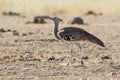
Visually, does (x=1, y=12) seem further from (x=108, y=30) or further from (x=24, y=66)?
(x=24, y=66)

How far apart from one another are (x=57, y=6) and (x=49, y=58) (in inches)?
802

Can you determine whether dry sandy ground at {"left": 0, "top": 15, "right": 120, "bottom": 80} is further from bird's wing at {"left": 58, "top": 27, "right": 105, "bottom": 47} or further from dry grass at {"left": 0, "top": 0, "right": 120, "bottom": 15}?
dry grass at {"left": 0, "top": 0, "right": 120, "bottom": 15}

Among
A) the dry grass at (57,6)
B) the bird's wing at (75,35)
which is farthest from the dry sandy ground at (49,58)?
the dry grass at (57,6)

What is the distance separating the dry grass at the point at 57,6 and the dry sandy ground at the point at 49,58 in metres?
11.5

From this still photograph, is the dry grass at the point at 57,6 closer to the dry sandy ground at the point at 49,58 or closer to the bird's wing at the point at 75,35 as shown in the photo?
the dry sandy ground at the point at 49,58

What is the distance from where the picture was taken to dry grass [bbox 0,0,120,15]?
3334 cm

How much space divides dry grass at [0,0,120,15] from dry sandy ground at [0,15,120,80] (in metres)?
11.5

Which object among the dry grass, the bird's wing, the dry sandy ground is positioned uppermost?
the bird's wing

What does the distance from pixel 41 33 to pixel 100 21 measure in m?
6.70

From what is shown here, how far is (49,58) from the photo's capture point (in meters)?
14.4

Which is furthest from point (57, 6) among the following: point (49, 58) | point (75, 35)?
point (75, 35)

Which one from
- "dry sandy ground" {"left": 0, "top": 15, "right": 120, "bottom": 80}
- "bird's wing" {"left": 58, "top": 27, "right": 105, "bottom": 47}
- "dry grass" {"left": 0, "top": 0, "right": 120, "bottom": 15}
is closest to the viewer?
"dry sandy ground" {"left": 0, "top": 15, "right": 120, "bottom": 80}

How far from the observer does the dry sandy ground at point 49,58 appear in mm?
12281

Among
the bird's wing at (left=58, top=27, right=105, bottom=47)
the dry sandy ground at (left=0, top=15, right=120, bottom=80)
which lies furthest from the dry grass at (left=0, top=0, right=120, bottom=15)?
the bird's wing at (left=58, top=27, right=105, bottom=47)
